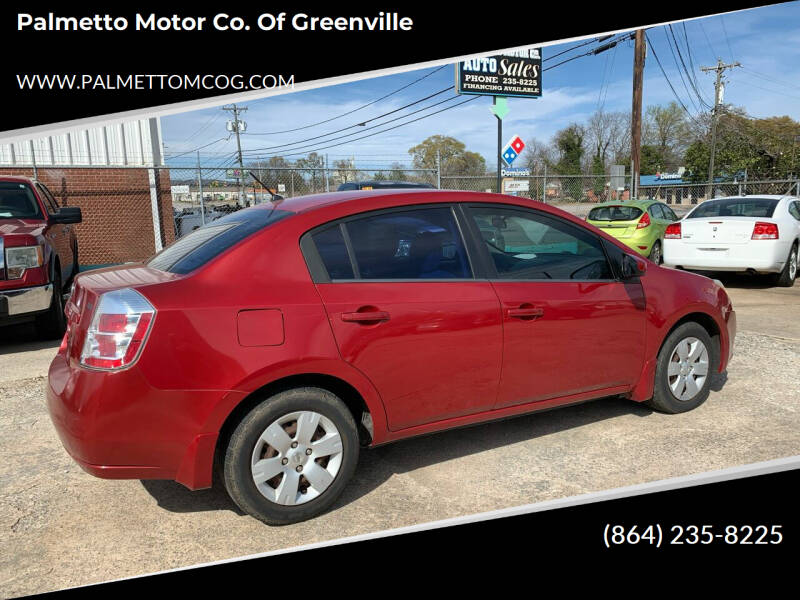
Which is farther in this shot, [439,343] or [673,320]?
[673,320]

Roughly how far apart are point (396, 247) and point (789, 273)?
9132 mm

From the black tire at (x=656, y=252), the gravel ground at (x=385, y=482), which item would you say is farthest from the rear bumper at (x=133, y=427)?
the black tire at (x=656, y=252)

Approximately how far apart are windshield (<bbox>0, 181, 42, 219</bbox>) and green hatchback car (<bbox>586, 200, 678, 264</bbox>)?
9856 millimetres

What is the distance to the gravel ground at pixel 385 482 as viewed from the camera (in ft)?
9.01

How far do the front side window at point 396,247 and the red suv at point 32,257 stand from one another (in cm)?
458

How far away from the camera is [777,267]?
9.27 metres

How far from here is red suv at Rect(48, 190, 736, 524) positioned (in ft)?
8.75

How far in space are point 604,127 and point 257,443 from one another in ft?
241

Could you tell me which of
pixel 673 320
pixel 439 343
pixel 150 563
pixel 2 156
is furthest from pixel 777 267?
pixel 2 156

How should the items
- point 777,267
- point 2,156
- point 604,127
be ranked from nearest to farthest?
point 777,267 → point 2,156 → point 604,127

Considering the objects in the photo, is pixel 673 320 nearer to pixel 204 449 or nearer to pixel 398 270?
pixel 398 270

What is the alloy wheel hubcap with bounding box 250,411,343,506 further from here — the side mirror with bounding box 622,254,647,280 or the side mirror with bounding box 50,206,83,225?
the side mirror with bounding box 50,206,83,225

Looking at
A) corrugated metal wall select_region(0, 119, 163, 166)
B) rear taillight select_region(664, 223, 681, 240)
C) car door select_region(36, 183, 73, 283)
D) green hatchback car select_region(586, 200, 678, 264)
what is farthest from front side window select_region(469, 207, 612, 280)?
corrugated metal wall select_region(0, 119, 163, 166)

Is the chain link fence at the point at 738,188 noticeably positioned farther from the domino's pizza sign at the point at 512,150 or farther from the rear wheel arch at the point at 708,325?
the rear wheel arch at the point at 708,325
